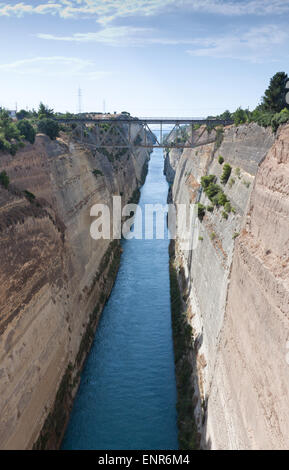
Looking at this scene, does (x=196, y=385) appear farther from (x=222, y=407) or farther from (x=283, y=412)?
(x=283, y=412)

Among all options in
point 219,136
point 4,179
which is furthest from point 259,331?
point 219,136

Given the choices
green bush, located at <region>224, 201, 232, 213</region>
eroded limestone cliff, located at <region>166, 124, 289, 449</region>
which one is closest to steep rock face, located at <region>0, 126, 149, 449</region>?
eroded limestone cliff, located at <region>166, 124, 289, 449</region>

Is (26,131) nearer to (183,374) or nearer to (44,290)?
(44,290)

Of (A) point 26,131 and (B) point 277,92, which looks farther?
(A) point 26,131

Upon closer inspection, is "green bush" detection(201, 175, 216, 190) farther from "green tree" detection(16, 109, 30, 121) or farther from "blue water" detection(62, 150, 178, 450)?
"green tree" detection(16, 109, 30, 121)

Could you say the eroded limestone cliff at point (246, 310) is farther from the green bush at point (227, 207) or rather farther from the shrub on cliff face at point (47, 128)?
the shrub on cliff face at point (47, 128)

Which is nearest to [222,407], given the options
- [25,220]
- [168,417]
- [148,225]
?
[168,417]
